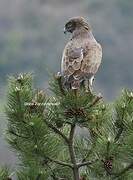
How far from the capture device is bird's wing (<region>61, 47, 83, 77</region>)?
→ 13.7 ft

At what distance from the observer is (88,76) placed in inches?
168

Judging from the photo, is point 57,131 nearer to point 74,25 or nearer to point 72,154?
point 72,154

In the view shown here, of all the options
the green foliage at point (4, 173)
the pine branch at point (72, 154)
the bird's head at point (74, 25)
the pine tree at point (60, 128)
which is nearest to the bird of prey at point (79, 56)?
the bird's head at point (74, 25)

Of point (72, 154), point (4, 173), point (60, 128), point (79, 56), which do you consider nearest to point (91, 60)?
point (79, 56)

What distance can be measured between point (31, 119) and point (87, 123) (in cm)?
42

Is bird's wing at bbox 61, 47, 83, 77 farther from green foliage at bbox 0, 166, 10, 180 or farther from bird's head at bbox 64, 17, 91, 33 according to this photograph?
green foliage at bbox 0, 166, 10, 180

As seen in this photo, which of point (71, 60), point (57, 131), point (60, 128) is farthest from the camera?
point (71, 60)

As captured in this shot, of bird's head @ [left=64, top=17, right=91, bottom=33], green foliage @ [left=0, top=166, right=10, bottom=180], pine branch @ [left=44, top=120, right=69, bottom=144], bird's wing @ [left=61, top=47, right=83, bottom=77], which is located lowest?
green foliage @ [left=0, top=166, right=10, bottom=180]

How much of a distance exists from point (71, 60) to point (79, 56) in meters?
0.08

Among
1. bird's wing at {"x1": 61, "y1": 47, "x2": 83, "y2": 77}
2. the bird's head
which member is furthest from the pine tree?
the bird's head

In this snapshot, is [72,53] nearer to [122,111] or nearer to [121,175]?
[122,111]

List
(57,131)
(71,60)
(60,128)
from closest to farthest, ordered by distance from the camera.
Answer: (57,131), (60,128), (71,60)

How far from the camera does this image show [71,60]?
4.36m

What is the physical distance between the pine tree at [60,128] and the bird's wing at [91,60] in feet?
1.13
